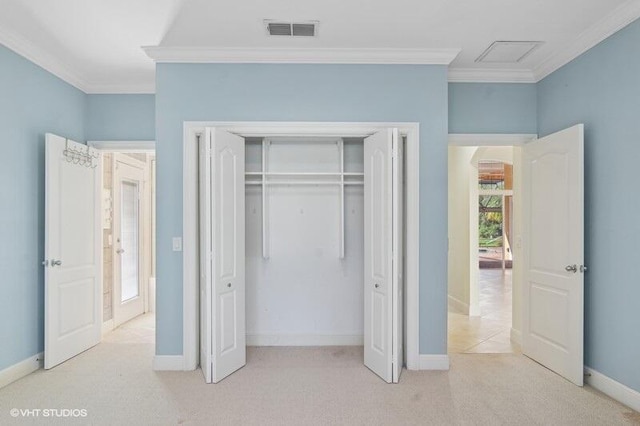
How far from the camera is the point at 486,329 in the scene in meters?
4.84

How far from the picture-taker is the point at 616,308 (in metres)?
2.96

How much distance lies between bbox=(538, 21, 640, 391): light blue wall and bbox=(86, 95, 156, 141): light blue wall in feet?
13.5

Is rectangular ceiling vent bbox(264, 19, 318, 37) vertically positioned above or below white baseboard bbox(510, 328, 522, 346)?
above

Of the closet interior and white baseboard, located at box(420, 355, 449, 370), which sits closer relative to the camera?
white baseboard, located at box(420, 355, 449, 370)

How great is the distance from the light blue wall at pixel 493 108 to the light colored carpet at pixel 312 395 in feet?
7.29

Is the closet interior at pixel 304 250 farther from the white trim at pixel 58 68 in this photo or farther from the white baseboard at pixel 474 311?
the white baseboard at pixel 474 311

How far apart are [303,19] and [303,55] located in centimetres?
54

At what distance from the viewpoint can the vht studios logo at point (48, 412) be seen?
2703 millimetres

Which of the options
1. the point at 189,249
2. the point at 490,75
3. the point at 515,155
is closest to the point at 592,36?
the point at 490,75

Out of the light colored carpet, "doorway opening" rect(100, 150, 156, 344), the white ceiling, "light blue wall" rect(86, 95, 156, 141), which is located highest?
the white ceiling

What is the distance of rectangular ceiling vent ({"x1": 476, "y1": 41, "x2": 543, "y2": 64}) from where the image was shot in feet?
11.0

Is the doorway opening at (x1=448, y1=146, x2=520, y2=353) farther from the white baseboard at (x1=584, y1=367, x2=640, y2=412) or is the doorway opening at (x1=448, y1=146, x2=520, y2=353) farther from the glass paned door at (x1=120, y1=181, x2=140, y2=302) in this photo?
the glass paned door at (x1=120, y1=181, x2=140, y2=302)

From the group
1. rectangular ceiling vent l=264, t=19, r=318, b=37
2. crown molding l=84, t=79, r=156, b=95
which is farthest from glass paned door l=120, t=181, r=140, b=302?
rectangular ceiling vent l=264, t=19, r=318, b=37

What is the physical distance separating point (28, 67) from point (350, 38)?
2750 millimetres
